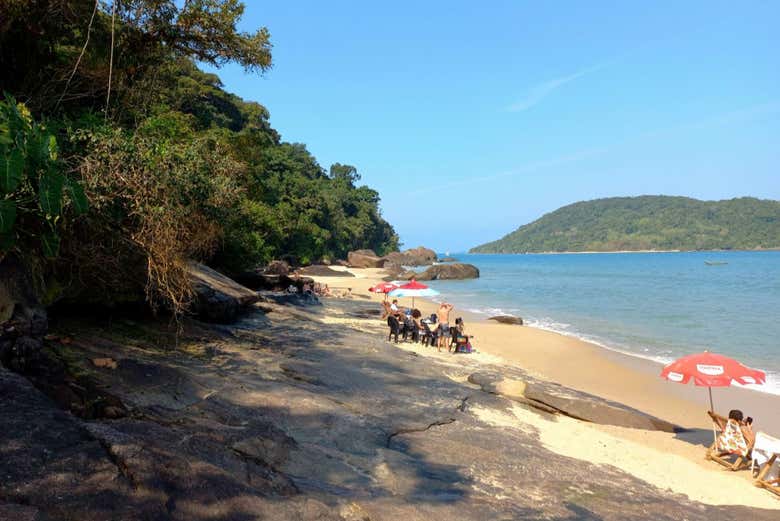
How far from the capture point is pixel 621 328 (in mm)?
22625

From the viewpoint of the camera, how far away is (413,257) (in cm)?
10275

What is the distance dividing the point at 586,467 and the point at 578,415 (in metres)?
2.77

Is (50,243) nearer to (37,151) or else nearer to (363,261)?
(37,151)

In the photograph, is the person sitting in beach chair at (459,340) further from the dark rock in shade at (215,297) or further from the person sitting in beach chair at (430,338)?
the dark rock in shade at (215,297)

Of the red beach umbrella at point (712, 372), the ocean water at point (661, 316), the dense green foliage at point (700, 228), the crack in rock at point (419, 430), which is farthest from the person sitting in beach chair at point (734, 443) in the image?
the dense green foliage at point (700, 228)

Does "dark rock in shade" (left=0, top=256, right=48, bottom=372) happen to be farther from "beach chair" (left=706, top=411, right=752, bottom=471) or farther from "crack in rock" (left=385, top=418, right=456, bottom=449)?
"beach chair" (left=706, top=411, right=752, bottom=471)

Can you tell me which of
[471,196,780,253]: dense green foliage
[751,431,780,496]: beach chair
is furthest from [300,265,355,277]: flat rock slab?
[471,196,780,253]: dense green foliage

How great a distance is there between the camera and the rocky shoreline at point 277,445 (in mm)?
2971

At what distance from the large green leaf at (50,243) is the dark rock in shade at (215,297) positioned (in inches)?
184

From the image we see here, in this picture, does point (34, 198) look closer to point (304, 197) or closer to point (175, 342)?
point (175, 342)

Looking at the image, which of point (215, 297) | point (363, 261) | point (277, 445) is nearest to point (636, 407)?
point (277, 445)

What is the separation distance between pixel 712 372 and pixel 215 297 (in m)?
10.5

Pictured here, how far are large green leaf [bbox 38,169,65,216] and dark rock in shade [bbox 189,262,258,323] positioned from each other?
21.0 ft

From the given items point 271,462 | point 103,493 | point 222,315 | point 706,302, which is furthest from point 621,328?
point 103,493
